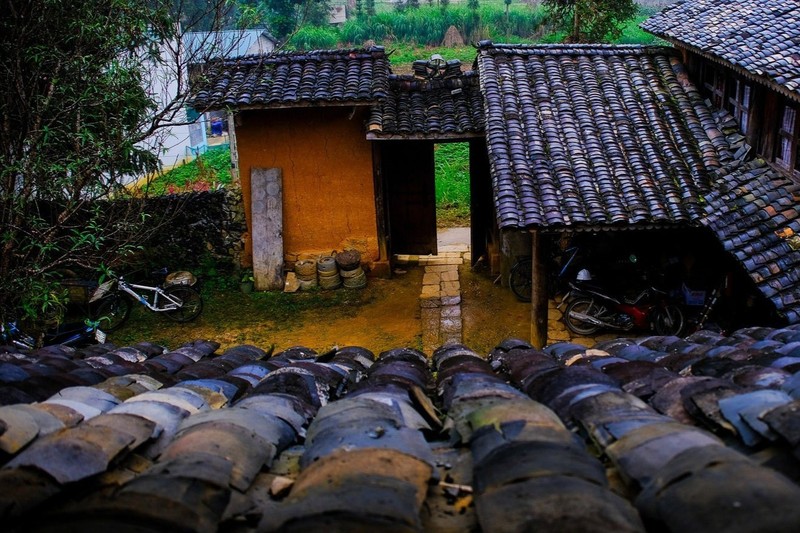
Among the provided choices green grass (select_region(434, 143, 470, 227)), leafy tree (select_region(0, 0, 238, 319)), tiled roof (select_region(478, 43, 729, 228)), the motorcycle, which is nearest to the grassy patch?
the motorcycle

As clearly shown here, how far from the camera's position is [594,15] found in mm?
18812

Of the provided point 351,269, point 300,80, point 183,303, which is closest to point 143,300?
point 183,303

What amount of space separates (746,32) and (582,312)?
4.67 metres

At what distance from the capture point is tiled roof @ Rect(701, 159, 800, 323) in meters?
7.28

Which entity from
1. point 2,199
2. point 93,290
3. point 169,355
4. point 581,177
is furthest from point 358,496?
point 93,290

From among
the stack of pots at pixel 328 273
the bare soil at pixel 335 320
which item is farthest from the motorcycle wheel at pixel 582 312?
the stack of pots at pixel 328 273

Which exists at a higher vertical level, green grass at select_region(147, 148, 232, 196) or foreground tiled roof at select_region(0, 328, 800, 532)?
foreground tiled roof at select_region(0, 328, 800, 532)

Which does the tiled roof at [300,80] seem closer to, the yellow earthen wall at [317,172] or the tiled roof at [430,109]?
the tiled roof at [430,109]

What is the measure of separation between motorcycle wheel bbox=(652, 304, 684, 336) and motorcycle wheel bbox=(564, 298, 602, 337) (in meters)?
0.88

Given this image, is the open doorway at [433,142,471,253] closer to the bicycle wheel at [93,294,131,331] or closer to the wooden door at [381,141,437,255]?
the wooden door at [381,141,437,255]

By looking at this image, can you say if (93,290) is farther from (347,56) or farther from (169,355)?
(169,355)

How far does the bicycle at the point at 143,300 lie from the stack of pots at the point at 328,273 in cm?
231

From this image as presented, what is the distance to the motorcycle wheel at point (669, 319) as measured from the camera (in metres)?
10.9

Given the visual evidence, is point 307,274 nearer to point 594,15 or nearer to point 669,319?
point 669,319
